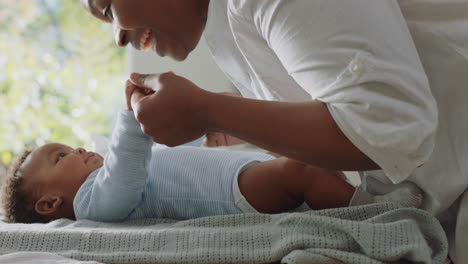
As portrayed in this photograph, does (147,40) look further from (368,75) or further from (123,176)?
(368,75)

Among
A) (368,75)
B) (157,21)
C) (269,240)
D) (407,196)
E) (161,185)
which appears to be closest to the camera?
(368,75)

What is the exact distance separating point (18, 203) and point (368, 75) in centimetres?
94

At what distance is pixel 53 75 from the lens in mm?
3207

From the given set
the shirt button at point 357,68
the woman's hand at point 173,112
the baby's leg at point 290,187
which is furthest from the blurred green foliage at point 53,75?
the shirt button at point 357,68

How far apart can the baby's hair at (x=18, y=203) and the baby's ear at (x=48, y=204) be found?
0.08ft

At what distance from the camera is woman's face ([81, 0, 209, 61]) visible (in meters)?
1.06

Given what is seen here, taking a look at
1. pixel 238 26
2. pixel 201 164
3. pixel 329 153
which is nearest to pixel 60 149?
pixel 201 164

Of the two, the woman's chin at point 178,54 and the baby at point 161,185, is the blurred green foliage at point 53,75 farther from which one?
the woman's chin at point 178,54

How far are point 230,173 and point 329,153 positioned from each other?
42 cm

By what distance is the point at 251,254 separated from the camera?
2.71 ft

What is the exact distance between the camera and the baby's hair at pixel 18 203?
1338 mm

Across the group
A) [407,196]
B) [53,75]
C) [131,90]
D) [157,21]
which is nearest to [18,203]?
[131,90]

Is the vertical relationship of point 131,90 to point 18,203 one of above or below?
above

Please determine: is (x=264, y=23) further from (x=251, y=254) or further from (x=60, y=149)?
(x=60, y=149)
